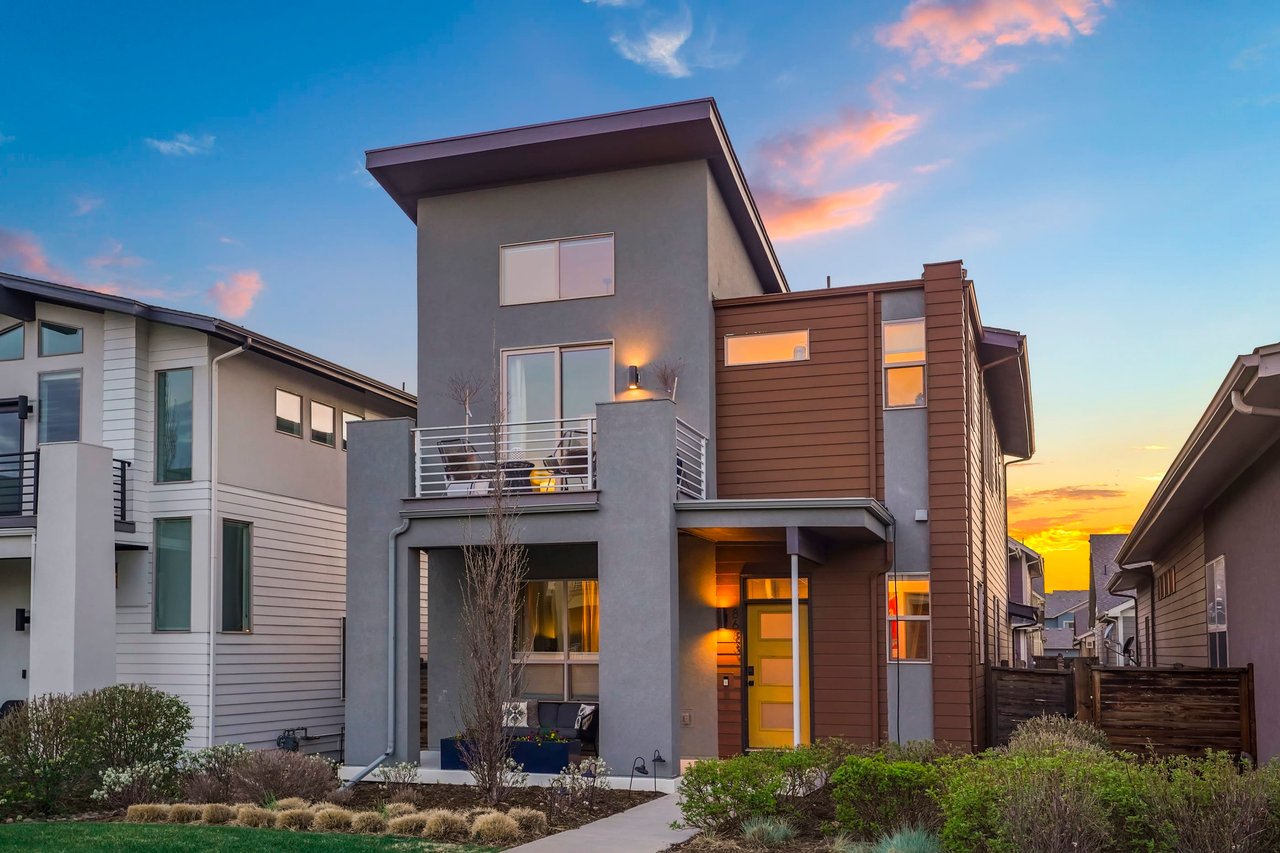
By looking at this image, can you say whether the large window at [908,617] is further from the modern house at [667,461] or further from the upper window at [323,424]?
the upper window at [323,424]

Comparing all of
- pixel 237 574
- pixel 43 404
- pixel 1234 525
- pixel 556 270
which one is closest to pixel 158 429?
pixel 43 404

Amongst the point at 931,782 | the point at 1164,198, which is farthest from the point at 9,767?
the point at 1164,198

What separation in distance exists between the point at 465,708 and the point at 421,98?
10.8m

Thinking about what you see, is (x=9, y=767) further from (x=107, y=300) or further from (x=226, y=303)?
(x=226, y=303)

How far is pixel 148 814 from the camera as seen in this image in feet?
37.1

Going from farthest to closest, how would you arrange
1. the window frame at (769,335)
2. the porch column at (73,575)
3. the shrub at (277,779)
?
the window frame at (769,335) < the porch column at (73,575) < the shrub at (277,779)

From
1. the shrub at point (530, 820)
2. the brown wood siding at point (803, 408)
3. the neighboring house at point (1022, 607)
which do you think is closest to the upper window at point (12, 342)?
the brown wood siding at point (803, 408)

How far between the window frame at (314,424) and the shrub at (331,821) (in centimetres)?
1026

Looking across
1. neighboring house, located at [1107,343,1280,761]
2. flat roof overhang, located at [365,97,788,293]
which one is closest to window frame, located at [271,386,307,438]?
flat roof overhang, located at [365,97,788,293]

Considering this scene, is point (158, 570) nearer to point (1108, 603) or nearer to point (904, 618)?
point (904, 618)

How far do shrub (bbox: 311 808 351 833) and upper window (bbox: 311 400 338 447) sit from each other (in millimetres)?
10362

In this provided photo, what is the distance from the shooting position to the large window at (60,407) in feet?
57.5

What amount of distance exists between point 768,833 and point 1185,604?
12556mm

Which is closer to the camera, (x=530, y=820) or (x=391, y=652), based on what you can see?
(x=530, y=820)
